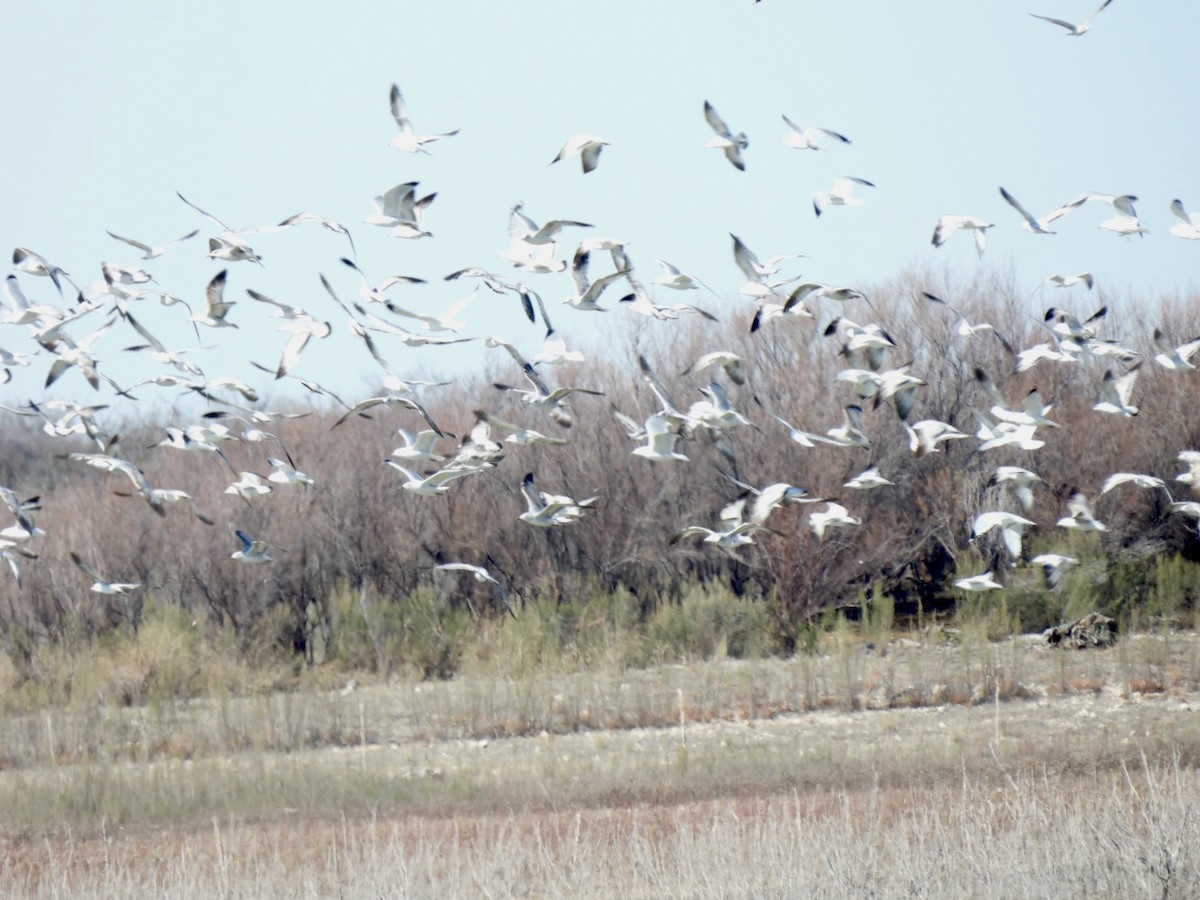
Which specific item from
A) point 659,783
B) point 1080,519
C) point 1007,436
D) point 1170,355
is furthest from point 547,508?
point 1170,355

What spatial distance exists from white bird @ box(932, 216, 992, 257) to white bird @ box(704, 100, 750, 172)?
2.09 meters

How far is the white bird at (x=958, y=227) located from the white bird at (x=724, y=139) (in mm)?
2090

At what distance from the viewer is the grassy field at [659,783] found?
9.88 meters

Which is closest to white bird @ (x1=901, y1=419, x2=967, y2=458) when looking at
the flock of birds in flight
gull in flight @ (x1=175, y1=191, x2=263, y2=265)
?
the flock of birds in flight

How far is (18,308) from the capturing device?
14625mm

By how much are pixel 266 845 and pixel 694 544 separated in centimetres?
1499

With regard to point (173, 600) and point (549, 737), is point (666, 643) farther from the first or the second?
point (173, 600)

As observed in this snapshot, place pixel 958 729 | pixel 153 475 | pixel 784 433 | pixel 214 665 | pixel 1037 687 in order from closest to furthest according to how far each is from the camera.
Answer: pixel 958 729 < pixel 1037 687 < pixel 214 665 < pixel 784 433 < pixel 153 475

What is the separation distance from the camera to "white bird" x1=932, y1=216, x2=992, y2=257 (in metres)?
14.1

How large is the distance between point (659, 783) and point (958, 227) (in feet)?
19.5

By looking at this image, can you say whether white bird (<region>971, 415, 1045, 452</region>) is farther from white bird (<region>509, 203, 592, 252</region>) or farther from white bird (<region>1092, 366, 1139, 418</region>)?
white bird (<region>509, 203, 592, 252</region>)

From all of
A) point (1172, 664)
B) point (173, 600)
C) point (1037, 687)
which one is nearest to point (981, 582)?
point (1037, 687)

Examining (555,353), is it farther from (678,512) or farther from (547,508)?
(678,512)

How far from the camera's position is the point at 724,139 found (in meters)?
13.3
